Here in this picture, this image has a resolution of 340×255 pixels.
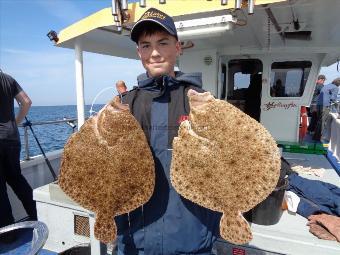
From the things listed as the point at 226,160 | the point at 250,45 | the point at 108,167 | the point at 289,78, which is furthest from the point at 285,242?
the point at 289,78

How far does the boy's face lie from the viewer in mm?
1766

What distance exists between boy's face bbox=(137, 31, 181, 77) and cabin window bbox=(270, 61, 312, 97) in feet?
18.8

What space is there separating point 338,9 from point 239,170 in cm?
331

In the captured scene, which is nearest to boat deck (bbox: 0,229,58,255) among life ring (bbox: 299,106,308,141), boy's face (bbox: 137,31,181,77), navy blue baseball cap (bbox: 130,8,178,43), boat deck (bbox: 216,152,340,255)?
boat deck (bbox: 216,152,340,255)

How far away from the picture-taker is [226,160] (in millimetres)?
1599

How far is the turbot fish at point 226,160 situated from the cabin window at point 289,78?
5.83 meters

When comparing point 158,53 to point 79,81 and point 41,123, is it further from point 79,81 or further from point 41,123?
point 41,123

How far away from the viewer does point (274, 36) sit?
5598 mm

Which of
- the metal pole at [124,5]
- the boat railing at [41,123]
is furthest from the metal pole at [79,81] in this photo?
the metal pole at [124,5]

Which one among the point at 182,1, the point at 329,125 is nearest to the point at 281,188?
the point at 182,1

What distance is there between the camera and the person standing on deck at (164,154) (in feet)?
5.78

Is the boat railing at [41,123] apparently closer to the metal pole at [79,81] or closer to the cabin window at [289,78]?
the metal pole at [79,81]

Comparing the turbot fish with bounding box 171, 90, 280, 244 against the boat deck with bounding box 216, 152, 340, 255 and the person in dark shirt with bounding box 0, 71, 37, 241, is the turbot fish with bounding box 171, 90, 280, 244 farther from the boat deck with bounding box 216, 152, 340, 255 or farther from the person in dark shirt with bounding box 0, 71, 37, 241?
the person in dark shirt with bounding box 0, 71, 37, 241

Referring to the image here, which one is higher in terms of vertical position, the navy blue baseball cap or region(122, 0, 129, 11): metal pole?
region(122, 0, 129, 11): metal pole
